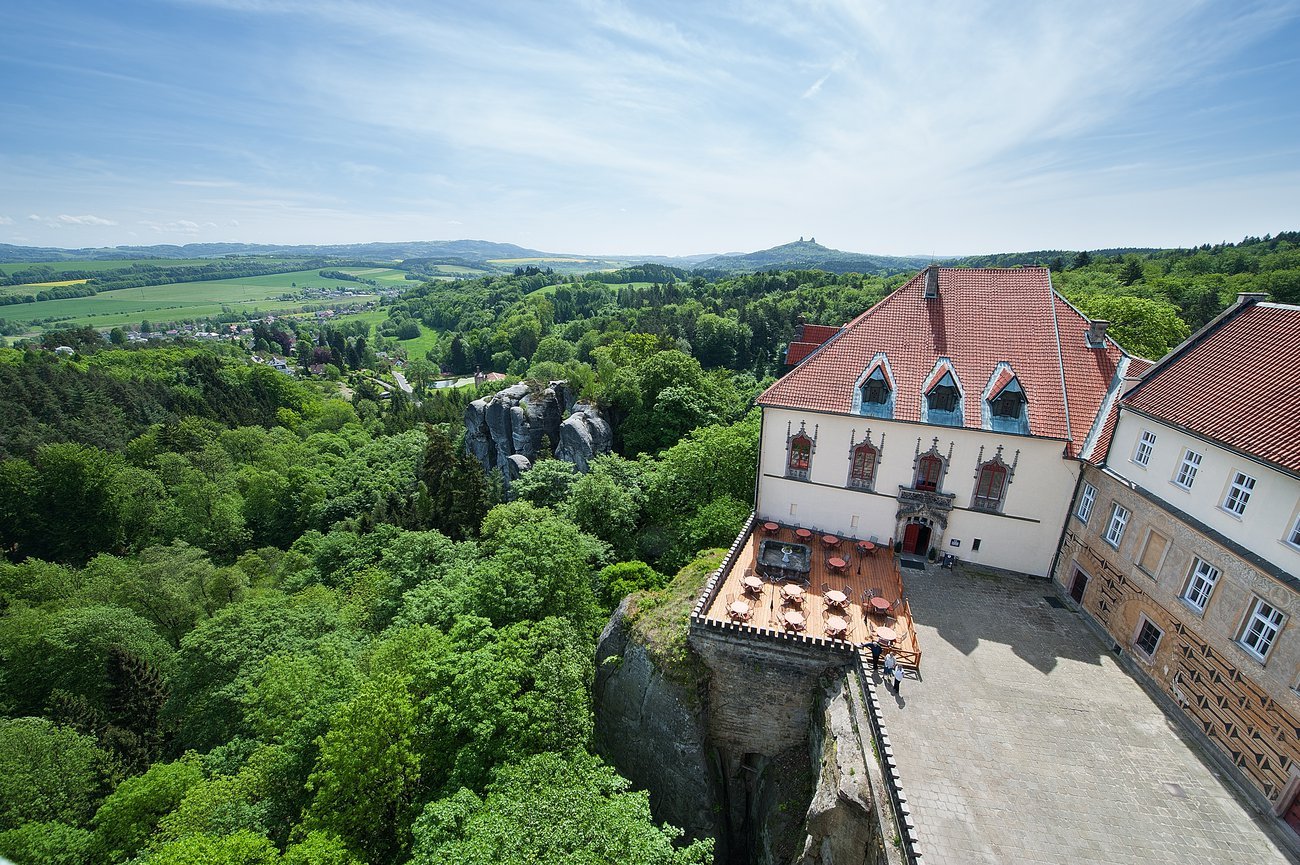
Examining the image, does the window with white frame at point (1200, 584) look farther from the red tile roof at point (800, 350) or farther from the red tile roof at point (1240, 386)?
the red tile roof at point (800, 350)

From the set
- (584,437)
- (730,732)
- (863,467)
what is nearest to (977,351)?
(863,467)

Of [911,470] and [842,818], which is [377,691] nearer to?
[842,818]

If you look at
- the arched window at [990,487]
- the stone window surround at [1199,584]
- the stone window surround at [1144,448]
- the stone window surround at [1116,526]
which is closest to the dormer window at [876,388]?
the arched window at [990,487]

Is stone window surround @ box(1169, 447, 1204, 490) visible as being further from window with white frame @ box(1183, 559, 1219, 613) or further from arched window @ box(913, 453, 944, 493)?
arched window @ box(913, 453, 944, 493)

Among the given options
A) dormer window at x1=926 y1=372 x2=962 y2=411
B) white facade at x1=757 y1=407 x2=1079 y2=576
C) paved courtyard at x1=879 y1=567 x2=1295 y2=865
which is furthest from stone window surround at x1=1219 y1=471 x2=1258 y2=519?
dormer window at x1=926 y1=372 x2=962 y2=411

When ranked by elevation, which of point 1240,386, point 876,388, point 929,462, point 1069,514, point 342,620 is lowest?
point 342,620

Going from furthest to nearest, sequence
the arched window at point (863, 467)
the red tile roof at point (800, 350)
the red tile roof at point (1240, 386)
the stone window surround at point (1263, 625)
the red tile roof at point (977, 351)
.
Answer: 1. the red tile roof at point (800, 350)
2. the arched window at point (863, 467)
3. the red tile roof at point (977, 351)
4. the red tile roof at point (1240, 386)
5. the stone window surround at point (1263, 625)

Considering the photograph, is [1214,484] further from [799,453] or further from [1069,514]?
[799,453]
